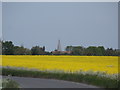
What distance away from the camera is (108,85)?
15562 millimetres

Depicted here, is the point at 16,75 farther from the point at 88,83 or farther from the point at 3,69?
the point at 88,83

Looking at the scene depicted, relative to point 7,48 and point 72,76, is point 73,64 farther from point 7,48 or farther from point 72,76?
point 7,48

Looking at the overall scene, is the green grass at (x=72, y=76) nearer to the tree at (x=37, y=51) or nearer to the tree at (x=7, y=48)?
the tree at (x=7, y=48)

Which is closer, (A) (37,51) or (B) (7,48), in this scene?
(B) (7,48)

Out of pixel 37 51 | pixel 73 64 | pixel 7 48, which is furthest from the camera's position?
pixel 37 51

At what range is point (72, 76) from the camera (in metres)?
20.3

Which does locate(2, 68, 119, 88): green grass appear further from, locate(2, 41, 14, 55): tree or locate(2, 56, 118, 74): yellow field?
locate(2, 41, 14, 55): tree

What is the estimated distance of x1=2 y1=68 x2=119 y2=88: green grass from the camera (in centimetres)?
1614

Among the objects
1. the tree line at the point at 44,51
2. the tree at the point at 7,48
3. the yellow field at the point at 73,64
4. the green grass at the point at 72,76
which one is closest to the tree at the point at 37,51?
the tree line at the point at 44,51

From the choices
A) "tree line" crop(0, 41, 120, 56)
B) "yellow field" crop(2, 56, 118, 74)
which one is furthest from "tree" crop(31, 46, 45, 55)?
"yellow field" crop(2, 56, 118, 74)

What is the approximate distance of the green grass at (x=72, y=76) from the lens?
16.1 m

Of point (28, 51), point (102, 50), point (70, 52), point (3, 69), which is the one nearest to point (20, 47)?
point (28, 51)

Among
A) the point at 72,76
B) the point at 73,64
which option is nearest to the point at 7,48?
the point at 73,64

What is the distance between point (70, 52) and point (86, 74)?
27.5 metres
